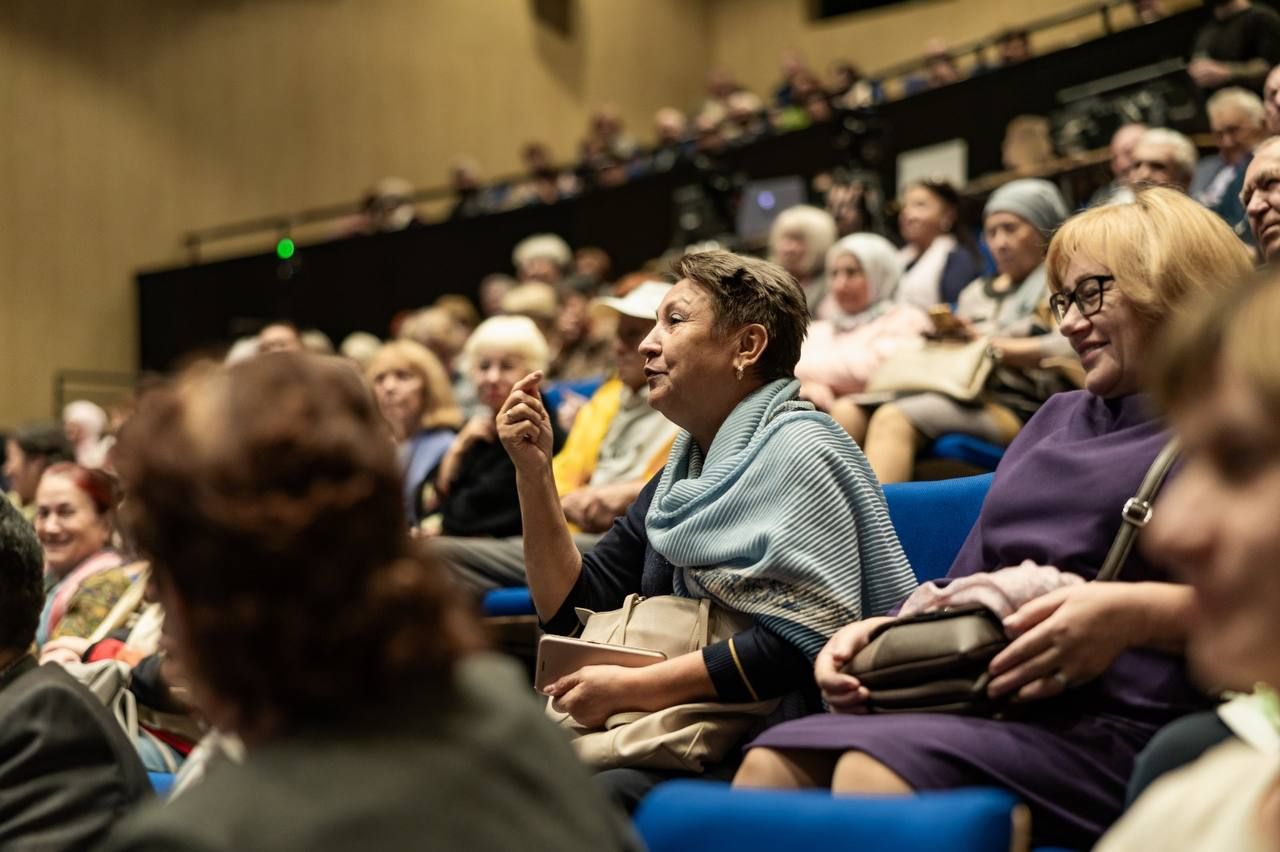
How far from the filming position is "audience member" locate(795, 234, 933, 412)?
4.13m

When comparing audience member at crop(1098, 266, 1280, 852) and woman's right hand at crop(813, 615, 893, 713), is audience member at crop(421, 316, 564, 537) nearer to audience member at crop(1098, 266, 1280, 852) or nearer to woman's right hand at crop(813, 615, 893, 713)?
woman's right hand at crop(813, 615, 893, 713)

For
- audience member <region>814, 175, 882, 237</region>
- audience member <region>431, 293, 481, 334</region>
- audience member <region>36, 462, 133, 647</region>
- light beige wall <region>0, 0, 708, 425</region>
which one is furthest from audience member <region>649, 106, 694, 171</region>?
audience member <region>36, 462, 133, 647</region>

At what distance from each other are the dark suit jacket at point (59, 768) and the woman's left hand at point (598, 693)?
0.60 metres

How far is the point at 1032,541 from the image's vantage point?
1860 millimetres

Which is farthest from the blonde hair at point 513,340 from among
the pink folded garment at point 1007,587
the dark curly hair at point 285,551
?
the dark curly hair at point 285,551

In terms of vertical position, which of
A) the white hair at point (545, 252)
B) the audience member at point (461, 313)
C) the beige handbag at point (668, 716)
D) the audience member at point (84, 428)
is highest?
the white hair at point (545, 252)

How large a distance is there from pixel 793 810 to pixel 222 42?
413 inches

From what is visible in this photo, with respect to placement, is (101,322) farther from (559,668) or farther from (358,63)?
(559,668)

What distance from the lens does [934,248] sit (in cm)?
523

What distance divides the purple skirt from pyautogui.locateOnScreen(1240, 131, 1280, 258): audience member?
41.9 inches

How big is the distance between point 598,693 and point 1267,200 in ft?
4.47

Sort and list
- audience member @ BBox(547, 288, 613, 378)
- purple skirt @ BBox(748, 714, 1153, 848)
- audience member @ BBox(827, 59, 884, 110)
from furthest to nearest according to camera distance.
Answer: audience member @ BBox(827, 59, 884, 110) < audience member @ BBox(547, 288, 613, 378) < purple skirt @ BBox(748, 714, 1153, 848)

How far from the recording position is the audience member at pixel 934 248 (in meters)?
5.09

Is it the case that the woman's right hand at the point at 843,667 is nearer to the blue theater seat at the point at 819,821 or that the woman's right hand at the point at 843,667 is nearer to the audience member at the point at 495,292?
the blue theater seat at the point at 819,821
